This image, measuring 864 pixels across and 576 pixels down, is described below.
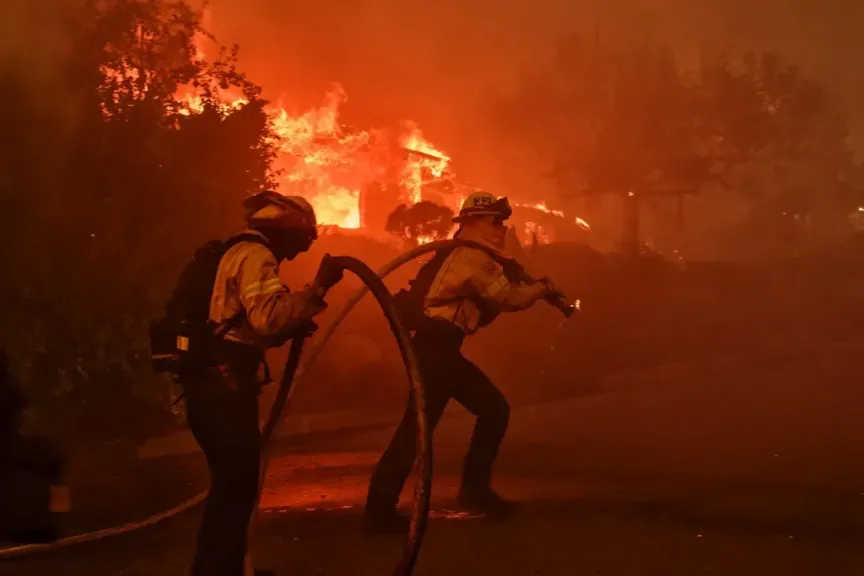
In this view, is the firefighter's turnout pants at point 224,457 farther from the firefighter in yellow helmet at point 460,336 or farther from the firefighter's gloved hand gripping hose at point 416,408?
the firefighter in yellow helmet at point 460,336

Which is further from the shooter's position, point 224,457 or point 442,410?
point 442,410

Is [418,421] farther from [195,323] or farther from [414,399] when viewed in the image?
[195,323]

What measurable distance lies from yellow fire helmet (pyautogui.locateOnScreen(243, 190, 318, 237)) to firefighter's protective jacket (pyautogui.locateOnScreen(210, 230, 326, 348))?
0.11 meters

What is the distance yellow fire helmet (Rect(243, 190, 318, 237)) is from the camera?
3.85m

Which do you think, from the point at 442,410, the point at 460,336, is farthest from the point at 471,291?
the point at 442,410

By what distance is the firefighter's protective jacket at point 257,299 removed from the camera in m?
3.59

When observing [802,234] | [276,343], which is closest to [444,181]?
[802,234]

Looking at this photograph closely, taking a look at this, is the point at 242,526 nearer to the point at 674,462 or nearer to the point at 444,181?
the point at 674,462

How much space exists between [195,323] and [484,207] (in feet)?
7.80

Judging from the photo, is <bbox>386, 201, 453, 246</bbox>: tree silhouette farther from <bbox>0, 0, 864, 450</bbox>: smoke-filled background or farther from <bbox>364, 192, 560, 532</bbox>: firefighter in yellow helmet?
<bbox>364, 192, 560, 532</bbox>: firefighter in yellow helmet

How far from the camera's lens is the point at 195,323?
3727mm

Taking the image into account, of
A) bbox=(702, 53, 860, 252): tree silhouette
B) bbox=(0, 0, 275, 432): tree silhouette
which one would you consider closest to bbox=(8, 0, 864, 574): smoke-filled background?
bbox=(0, 0, 275, 432): tree silhouette

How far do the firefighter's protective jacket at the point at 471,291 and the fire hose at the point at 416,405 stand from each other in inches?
4.0

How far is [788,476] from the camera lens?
→ 6.94 metres
